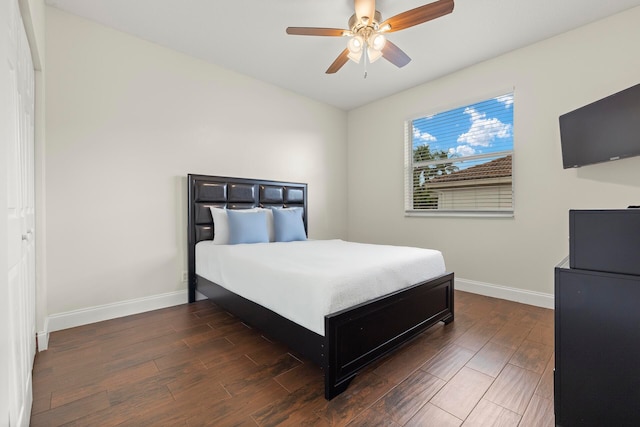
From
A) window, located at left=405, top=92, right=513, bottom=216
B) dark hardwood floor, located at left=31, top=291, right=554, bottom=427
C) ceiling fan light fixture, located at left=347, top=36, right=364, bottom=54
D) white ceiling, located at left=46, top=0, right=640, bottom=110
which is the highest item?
white ceiling, located at left=46, top=0, right=640, bottom=110

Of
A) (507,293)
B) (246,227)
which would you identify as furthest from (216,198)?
(507,293)

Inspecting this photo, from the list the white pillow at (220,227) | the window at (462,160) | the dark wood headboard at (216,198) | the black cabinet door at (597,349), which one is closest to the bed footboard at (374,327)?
the black cabinet door at (597,349)

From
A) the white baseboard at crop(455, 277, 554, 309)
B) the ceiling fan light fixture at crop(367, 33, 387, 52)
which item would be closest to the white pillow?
the ceiling fan light fixture at crop(367, 33, 387, 52)

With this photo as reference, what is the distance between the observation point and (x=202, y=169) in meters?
3.38

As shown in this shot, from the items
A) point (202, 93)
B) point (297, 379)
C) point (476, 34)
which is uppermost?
point (476, 34)

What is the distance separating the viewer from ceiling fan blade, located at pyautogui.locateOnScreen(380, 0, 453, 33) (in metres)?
1.95

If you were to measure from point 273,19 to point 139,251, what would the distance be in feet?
8.79

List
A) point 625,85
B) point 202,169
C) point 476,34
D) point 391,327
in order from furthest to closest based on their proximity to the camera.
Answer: point 202,169, point 476,34, point 625,85, point 391,327

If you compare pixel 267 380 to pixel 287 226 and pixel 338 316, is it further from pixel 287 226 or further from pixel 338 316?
pixel 287 226

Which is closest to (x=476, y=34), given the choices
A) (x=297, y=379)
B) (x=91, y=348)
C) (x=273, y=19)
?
(x=273, y=19)

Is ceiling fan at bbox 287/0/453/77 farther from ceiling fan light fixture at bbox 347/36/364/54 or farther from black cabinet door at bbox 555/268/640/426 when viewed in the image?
black cabinet door at bbox 555/268/640/426

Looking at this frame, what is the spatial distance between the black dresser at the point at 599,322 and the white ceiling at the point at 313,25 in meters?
2.35

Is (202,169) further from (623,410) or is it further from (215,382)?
(623,410)

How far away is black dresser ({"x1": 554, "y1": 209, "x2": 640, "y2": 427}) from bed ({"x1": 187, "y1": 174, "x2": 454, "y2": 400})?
93 cm
